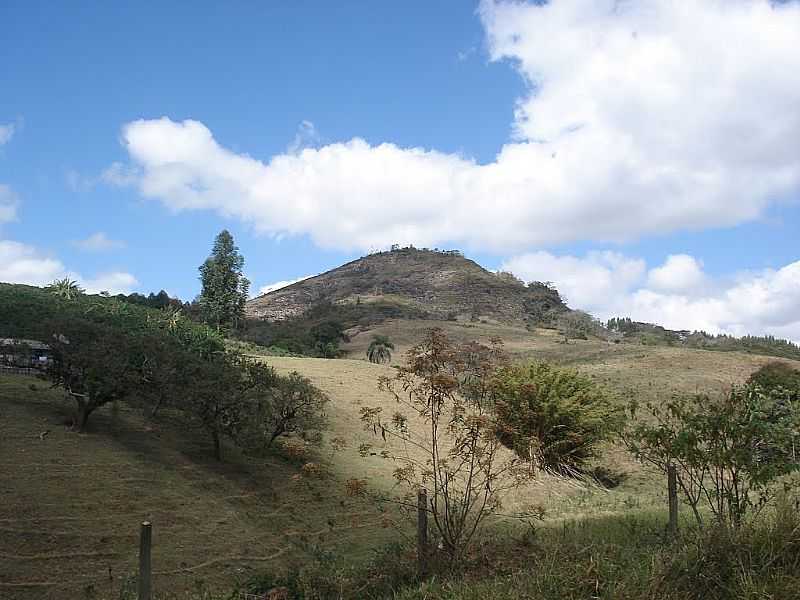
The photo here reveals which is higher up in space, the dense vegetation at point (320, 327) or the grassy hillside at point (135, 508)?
the dense vegetation at point (320, 327)

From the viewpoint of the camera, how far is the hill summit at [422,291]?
9706cm

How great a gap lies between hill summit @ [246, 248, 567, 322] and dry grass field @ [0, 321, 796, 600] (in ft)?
225

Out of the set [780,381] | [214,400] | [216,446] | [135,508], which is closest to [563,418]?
[780,381]

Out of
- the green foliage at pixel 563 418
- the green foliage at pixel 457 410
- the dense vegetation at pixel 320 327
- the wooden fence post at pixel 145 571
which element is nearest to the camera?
the wooden fence post at pixel 145 571

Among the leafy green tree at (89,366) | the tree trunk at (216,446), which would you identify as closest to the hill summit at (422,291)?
the tree trunk at (216,446)

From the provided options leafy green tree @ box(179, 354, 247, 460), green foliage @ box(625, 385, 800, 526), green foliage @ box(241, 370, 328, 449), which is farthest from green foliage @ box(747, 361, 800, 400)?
leafy green tree @ box(179, 354, 247, 460)

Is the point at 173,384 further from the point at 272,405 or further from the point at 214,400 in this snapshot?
the point at 272,405

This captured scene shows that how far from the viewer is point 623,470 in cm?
2023

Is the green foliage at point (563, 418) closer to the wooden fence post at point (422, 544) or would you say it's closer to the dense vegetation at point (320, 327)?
the wooden fence post at point (422, 544)

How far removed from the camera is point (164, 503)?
1136 cm

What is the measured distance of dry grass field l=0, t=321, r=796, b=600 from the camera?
9.09 m

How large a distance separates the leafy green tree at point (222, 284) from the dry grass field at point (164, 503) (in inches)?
1263

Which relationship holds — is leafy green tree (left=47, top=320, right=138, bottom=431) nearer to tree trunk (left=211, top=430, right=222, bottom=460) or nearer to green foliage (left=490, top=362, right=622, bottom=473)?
tree trunk (left=211, top=430, right=222, bottom=460)

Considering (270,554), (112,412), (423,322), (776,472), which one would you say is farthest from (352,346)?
(776,472)
